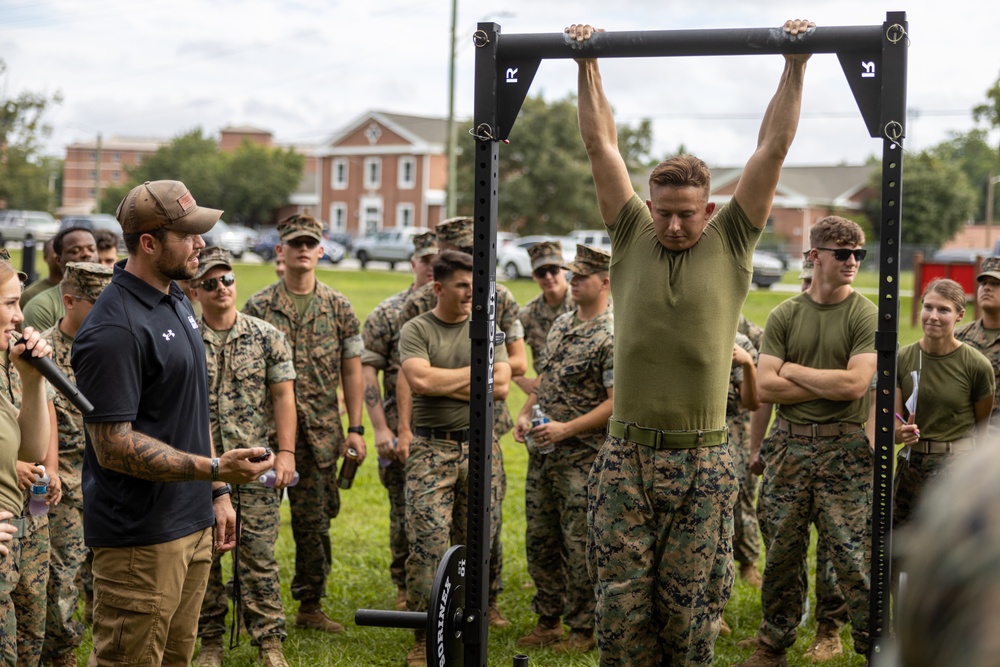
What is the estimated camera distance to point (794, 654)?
18.9 feet

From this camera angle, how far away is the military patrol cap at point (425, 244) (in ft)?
23.7

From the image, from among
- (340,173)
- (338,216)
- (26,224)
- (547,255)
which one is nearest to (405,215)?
(338,216)

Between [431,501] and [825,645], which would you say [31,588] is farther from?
[825,645]

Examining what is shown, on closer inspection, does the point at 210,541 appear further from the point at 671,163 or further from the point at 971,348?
the point at 971,348

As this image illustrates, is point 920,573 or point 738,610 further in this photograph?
point 738,610

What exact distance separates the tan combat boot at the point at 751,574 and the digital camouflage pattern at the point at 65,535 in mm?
4175

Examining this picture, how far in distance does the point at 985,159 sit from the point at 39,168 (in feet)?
258

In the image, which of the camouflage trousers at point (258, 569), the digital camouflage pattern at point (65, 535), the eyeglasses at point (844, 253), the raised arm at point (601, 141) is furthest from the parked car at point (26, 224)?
the raised arm at point (601, 141)

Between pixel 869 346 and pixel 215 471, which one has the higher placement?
pixel 869 346

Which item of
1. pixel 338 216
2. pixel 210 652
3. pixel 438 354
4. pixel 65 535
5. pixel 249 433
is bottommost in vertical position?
pixel 210 652

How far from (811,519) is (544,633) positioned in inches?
66.0

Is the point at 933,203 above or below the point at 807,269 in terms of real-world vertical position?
above

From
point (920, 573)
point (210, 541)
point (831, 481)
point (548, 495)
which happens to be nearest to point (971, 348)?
point (831, 481)

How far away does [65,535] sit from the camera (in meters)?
5.32
